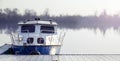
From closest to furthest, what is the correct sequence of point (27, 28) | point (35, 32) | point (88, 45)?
point (35, 32) < point (27, 28) < point (88, 45)

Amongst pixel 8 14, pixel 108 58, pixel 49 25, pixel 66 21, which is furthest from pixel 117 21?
pixel 108 58

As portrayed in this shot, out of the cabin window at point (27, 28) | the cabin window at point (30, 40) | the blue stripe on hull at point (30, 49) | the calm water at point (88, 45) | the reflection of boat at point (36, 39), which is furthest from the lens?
the calm water at point (88, 45)

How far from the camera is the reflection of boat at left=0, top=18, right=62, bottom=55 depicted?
67.3ft

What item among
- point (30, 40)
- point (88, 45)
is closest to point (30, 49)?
point (30, 40)

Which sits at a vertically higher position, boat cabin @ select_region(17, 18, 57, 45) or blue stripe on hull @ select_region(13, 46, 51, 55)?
boat cabin @ select_region(17, 18, 57, 45)

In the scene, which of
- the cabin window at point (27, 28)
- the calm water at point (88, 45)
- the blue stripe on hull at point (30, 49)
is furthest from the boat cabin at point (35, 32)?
the calm water at point (88, 45)

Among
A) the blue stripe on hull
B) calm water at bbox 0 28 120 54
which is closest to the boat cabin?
the blue stripe on hull

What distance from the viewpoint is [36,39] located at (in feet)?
69.8

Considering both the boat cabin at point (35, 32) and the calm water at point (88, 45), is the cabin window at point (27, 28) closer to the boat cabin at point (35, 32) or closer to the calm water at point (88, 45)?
the boat cabin at point (35, 32)

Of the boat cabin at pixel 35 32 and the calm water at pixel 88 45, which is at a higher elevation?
the boat cabin at pixel 35 32

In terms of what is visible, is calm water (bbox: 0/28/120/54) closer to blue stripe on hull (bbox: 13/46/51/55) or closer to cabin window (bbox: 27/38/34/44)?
cabin window (bbox: 27/38/34/44)

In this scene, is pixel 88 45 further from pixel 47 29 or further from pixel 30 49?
pixel 30 49

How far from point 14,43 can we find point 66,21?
275 ft

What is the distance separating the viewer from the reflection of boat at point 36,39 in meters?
20.5
